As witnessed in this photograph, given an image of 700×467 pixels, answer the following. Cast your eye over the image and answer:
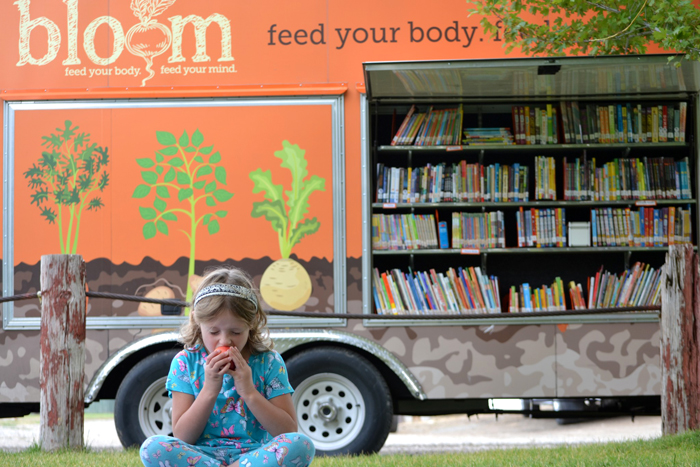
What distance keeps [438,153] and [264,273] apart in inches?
70.4

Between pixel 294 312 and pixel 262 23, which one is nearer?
pixel 294 312

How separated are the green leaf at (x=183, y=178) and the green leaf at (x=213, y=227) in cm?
34

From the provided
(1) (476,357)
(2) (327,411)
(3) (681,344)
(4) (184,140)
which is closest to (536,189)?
(1) (476,357)

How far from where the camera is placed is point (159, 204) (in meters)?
4.71

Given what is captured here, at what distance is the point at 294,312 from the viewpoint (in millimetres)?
4312

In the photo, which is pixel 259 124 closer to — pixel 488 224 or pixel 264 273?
pixel 264 273

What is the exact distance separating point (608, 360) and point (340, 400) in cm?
→ 190

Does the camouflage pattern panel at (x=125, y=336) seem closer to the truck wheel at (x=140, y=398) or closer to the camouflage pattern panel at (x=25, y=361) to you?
the camouflage pattern panel at (x=25, y=361)

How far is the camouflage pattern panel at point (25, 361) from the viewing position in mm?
4598

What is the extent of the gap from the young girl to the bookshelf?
2.43m

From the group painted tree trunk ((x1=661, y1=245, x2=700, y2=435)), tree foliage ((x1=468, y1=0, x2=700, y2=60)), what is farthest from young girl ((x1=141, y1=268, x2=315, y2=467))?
tree foliage ((x1=468, y1=0, x2=700, y2=60))

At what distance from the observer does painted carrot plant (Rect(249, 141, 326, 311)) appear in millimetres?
4641

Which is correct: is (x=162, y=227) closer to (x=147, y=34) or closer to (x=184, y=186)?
(x=184, y=186)

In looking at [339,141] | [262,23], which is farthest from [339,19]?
[339,141]
